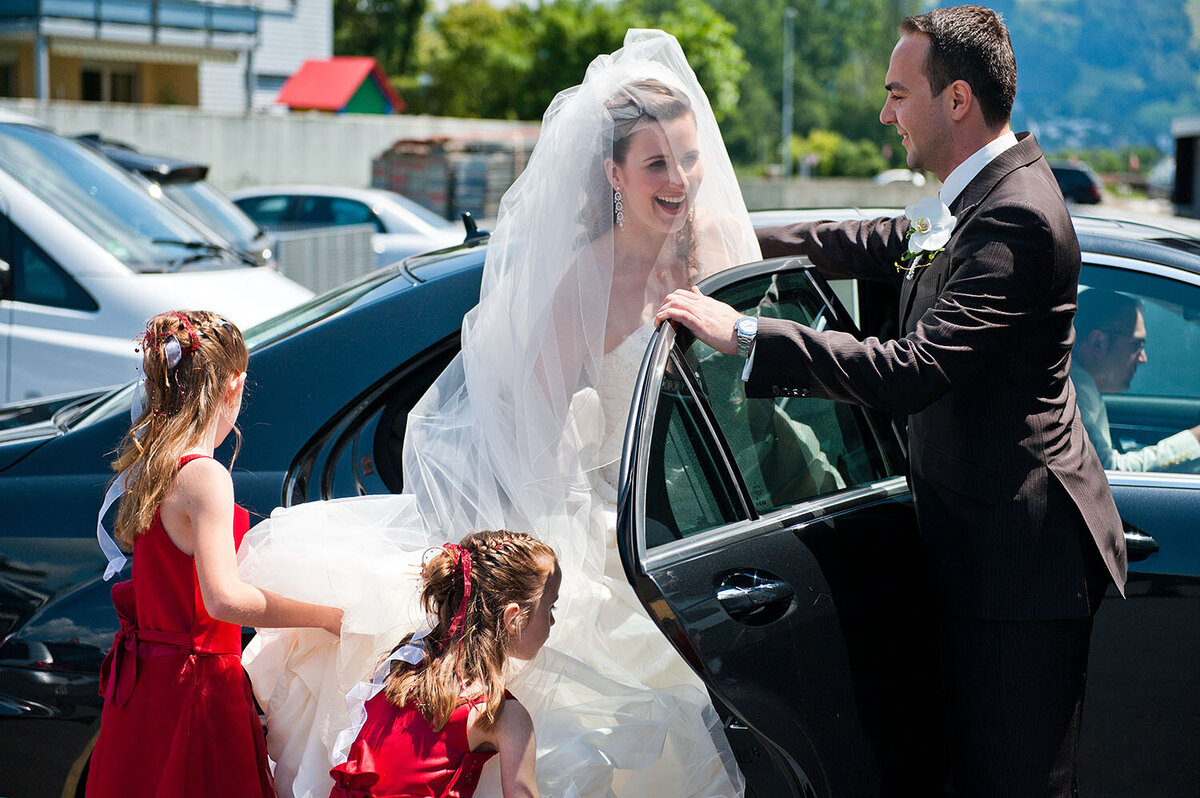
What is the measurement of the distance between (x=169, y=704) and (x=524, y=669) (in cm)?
71

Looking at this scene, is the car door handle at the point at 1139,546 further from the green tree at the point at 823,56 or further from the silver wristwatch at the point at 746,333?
the green tree at the point at 823,56

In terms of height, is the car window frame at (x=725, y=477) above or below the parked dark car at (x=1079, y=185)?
below

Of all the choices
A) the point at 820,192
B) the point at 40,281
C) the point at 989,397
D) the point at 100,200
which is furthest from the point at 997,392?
the point at 820,192

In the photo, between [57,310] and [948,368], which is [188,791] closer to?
[948,368]

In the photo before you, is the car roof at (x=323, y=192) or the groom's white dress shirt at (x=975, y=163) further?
the car roof at (x=323, y=192)

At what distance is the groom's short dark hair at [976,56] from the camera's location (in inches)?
91.2

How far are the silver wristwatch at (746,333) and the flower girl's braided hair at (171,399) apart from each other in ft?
3.37

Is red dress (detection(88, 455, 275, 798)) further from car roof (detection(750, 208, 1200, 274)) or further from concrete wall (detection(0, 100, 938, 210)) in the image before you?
concrete wall (detection(0, 100, 938, 210))

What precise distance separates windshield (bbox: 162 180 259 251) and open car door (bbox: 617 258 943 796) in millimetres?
6797

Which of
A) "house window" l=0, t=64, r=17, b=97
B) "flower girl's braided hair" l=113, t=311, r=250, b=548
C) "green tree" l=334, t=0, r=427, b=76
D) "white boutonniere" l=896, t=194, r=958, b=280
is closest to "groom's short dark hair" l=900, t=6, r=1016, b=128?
"white boutonniere" l=896, t=194, r=958, b=280

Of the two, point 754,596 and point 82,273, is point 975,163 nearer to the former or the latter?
point 754,596

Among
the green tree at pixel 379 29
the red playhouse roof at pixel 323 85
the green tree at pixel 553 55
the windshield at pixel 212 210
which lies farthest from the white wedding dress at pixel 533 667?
the green tree at pixel 379 29

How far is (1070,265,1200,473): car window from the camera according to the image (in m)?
2.85

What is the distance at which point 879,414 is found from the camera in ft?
9.04
